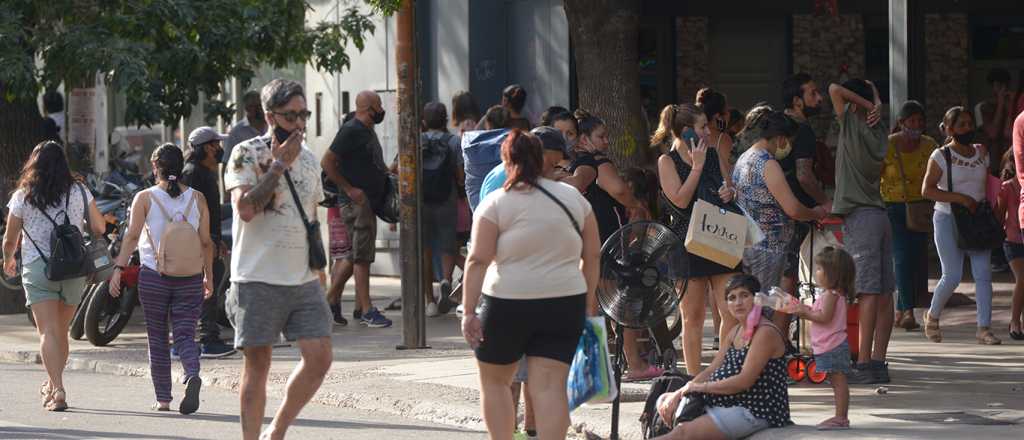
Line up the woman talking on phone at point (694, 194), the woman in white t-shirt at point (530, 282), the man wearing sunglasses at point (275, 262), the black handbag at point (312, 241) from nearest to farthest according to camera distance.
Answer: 1. the woman in white t-shirt at point (530, 282)
2. the man wearing sunglasses at point (275, 262)
3. the black handbag at point (312, 241)
4. the woman talking on phone at point (694, 194)

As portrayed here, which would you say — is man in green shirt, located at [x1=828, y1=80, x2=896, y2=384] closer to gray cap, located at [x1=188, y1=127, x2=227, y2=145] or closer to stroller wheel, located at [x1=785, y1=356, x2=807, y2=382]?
stroller wheel, located at [x1=785, y1=356, x2=807, y2=382]

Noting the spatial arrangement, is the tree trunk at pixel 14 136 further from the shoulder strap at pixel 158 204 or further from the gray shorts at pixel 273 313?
the gray shorts at pixel 273 313

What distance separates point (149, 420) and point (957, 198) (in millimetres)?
5991

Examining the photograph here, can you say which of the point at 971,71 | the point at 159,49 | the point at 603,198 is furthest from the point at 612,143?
the point at 971,71

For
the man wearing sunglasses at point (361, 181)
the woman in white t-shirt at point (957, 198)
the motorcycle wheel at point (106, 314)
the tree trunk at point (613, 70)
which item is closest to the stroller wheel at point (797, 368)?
the woman in white t-shirt at point (957, 198)

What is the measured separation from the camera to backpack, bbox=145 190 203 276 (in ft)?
35.9

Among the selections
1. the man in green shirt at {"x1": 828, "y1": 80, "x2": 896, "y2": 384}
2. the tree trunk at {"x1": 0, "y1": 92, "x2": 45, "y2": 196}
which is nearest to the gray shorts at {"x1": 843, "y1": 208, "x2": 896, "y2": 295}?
the man in green shirt at {"x1": 828, "y1": 80, "x2": 896, "y2": 384}

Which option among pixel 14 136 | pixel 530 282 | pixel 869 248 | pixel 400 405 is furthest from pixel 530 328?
pixel 14 136

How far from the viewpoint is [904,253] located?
14422mm

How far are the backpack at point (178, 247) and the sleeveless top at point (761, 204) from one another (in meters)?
3.27

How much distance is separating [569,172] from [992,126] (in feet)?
28.8

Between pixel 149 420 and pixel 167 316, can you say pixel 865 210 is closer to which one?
pixel 167 316

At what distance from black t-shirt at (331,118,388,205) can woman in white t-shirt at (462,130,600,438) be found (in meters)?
6.86

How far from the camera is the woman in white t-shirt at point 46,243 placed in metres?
11.2
